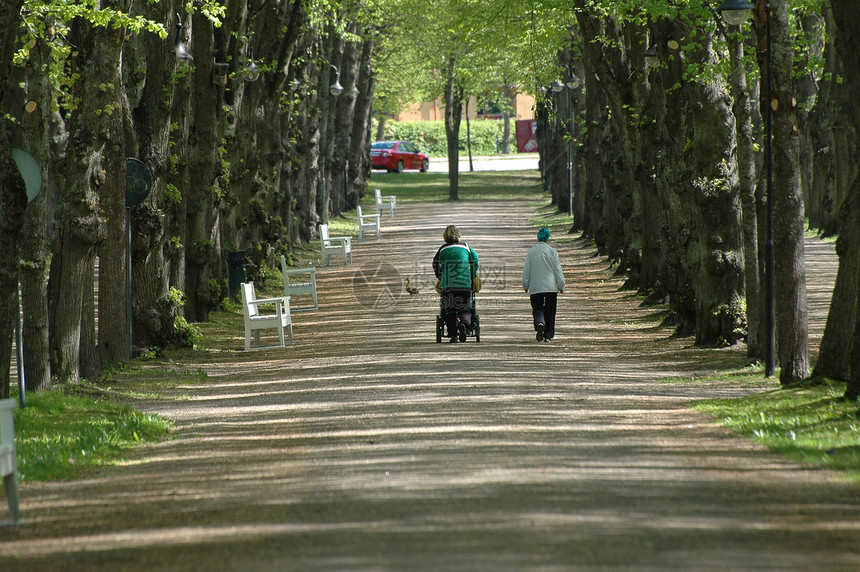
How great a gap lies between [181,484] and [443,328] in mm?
8856

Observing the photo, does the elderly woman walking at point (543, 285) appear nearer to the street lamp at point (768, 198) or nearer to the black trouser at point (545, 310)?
the black trouser at point (545, 310)

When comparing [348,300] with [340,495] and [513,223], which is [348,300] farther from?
[513,223]

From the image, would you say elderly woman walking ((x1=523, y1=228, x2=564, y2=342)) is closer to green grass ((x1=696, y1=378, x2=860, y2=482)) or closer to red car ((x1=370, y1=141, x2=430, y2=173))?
Result: green grass ((x1=696, y1=378, x2=860, y2=482))

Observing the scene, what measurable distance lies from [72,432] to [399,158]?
66.5m

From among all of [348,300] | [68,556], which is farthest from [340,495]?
[348,300]

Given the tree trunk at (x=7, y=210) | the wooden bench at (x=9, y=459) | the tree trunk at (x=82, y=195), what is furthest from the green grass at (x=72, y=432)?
the wooden bench at (x=9, y=459)

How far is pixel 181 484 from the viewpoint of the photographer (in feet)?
28.9

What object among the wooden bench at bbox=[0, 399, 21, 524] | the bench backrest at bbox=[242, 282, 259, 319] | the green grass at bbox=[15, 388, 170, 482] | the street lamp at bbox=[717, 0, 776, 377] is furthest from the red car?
the wooden bench at bbox=[0, 399, 21, 524]

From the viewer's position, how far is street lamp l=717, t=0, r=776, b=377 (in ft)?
40.9

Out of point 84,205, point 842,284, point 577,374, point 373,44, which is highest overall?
point 373,44

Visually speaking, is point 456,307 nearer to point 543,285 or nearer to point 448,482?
point 543,285

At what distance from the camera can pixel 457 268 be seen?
16984 mm

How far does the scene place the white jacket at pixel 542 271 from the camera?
17823 mm

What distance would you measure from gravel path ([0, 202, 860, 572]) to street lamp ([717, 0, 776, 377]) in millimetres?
912
